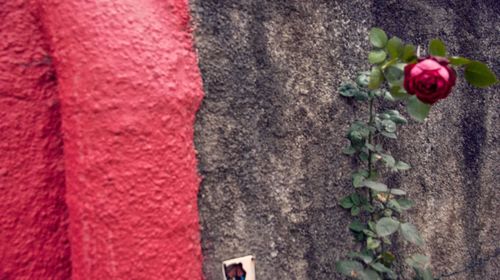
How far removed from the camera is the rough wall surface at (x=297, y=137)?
0.75m

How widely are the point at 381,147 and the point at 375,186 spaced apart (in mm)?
123

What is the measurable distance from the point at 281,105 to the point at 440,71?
301 millimetres

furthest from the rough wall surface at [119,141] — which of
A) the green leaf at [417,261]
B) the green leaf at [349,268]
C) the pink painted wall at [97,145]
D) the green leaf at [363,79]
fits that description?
the green leaf at [417,261]

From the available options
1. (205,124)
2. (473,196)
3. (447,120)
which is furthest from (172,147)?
(473,196)

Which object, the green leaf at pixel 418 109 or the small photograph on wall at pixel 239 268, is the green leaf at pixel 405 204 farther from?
the small photograph on wall at pixel 239 268

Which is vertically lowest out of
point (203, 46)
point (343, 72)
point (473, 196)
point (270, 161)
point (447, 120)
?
point (473, 196)

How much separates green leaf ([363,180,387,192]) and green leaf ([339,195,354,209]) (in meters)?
0.05

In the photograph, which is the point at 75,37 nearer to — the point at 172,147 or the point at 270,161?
the point at 172,147

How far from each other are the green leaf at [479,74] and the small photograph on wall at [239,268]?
55cm

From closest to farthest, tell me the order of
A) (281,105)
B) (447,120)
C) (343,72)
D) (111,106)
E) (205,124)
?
(111,106) → (205,124) → (281,105) → (343,72) → (447,120)

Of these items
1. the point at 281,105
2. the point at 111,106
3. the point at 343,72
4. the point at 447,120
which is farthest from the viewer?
the point at 447,120

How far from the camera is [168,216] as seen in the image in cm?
63

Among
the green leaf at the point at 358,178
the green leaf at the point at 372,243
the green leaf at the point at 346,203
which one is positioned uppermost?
the green leaf at the point at 358,178

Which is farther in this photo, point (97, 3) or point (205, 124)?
point (205, 124)
